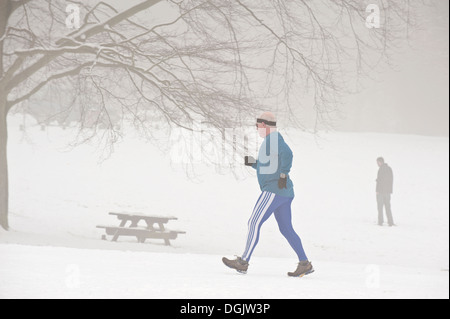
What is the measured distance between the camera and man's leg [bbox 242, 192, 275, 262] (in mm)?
3982

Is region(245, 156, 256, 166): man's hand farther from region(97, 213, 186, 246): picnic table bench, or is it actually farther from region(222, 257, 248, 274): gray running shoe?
region(97, 213, 186, 246): picnic table bench

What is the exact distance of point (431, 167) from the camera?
89.8 ft

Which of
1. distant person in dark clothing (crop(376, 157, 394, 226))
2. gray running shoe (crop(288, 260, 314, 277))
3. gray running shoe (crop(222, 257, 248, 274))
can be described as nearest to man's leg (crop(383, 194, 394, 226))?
distant person in dark clothing (crop(376, 157, 394, 226))

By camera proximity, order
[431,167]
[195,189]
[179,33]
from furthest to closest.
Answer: [431,167], [195,189], [179,33]

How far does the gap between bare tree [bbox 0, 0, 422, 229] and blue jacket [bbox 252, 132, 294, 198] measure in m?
2.21

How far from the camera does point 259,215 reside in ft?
13.5

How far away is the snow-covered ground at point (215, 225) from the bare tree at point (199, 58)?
69 cm

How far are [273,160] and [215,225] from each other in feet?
34.0

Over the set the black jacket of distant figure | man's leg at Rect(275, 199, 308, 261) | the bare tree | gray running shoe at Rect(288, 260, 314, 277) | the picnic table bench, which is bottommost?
the picnic table bench

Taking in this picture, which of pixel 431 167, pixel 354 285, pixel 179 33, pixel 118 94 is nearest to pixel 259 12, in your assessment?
pixel 179 33

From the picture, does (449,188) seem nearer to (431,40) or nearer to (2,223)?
(431,40)

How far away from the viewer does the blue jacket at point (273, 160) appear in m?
3.70

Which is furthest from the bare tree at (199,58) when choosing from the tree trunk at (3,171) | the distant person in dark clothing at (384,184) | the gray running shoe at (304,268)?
the distant person in dark clothing at (384,184)
